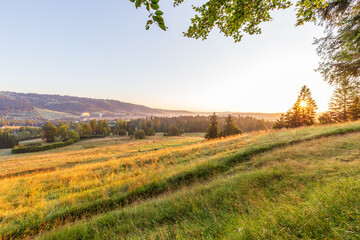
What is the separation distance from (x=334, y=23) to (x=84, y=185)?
16.1 metres

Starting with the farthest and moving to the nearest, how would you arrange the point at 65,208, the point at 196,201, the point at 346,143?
the point at 346,143
the point at 65,208
the point at 196,201

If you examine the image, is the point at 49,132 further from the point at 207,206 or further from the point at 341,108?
the point at 341,108

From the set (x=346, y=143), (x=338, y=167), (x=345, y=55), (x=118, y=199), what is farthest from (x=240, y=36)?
(x=346, y=143)

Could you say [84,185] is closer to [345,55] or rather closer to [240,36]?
[240,36]

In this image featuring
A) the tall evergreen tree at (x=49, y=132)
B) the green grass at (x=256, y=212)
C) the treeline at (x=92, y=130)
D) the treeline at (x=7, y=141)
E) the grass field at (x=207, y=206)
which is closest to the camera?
the green grass at (x=256, y=212)

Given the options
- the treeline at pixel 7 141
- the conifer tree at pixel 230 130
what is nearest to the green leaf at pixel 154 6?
the conifer tree at pixel 230 130

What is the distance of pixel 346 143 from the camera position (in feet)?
22.9

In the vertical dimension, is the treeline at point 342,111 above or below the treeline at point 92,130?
above

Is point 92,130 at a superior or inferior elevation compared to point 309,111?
inferior

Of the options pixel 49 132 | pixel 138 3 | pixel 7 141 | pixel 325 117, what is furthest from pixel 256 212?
pixel 7 141

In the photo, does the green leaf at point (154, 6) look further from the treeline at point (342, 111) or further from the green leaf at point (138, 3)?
the treeline at point (342, 111)

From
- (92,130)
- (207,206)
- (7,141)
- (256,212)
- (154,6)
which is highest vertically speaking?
(154,6)

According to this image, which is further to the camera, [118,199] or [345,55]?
[345,55]

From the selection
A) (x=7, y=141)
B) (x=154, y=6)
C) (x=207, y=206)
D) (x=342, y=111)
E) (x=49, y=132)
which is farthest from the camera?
(x=7, y=141)
